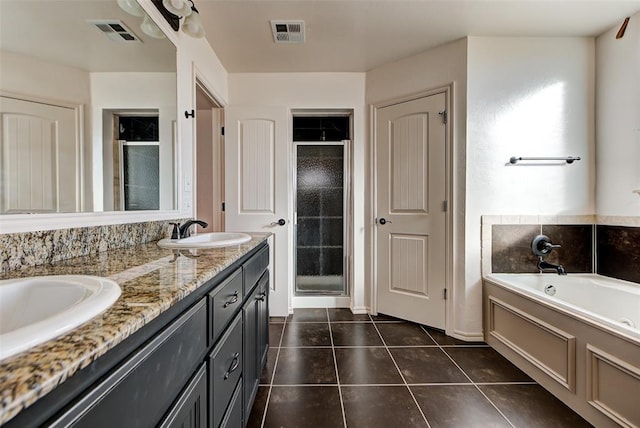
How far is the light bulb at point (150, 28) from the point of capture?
1.31m

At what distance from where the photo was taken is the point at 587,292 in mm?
1889

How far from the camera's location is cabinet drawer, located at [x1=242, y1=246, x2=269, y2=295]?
1171mm

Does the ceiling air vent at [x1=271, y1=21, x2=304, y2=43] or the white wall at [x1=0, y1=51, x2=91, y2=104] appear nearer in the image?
the white wall at [x1=0, y1=51, x2=91, y2=104]

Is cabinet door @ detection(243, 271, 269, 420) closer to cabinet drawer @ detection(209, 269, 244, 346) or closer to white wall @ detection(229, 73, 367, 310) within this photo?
cabinet drawer @ detection(209, 269, 244, 346)

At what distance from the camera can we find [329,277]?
2869 millimetres

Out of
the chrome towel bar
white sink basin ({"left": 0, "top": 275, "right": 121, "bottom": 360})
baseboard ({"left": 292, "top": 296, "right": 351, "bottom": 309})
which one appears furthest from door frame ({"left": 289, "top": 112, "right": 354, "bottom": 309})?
white sink basin ({"left": 0, "top": 275, "right": 121, "bottom": 360})

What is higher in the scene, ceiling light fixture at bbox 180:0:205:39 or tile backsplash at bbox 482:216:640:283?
ceiling light fixture at bbox 180:0:205:39

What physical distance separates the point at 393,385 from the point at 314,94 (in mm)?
2435

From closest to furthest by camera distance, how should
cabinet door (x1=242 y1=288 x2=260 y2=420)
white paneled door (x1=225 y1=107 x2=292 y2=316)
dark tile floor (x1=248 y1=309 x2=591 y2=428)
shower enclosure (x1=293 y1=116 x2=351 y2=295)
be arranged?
cabinet door (x1=242 y1=288 x2=260 y2=420)
dark tile floor (x1=248 y1=309 x2=591 y2=428)
white paneled door (x1=225 y1=107 x2=292 y2=316)
shower enclosure (x1=293 y1=116 x2=351 y2=295)

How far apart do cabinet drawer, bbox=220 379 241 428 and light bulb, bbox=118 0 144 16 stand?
168cm

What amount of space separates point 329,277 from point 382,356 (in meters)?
1.13

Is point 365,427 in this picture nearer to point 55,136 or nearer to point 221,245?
point 221,245

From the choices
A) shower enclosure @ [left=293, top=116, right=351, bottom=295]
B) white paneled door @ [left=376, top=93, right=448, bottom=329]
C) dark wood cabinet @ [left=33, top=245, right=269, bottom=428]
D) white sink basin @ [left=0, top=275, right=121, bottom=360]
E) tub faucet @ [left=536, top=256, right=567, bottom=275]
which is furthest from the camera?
shower enclosure @ [left=293, top=116, right=351, bottom=295]

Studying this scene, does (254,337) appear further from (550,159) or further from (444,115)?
(550,159)
